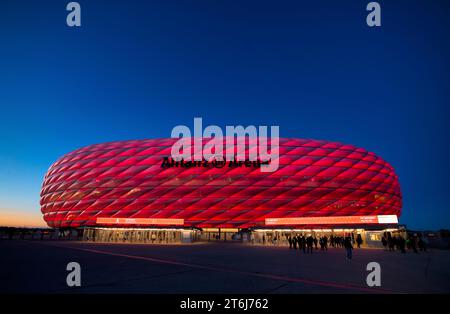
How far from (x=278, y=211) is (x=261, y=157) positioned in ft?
29.4

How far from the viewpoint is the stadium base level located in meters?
27.9

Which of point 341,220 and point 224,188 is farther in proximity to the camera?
point 224,188

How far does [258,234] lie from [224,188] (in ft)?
41.9

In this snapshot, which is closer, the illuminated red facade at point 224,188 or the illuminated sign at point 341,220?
the illuminated sign at point 341,220

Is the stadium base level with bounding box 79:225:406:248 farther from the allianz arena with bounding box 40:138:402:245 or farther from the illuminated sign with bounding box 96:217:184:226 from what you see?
the allianz arena with bounding box 40:138:402:245

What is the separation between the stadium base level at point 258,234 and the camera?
27891 mm

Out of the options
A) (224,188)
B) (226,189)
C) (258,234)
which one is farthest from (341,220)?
(224,188)

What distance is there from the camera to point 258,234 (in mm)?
33281

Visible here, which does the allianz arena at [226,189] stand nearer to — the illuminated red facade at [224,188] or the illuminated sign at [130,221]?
the illuminated red facade at [224,188]

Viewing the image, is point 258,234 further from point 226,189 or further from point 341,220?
point 226,189

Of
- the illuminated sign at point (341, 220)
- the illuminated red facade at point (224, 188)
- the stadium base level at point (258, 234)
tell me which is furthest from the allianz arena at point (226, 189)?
the illuminated sign at point (341, 220)

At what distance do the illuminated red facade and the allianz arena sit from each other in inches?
6.0

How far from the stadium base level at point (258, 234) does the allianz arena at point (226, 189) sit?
5.84 meters

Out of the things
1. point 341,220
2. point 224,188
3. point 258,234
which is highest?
point 224,188
